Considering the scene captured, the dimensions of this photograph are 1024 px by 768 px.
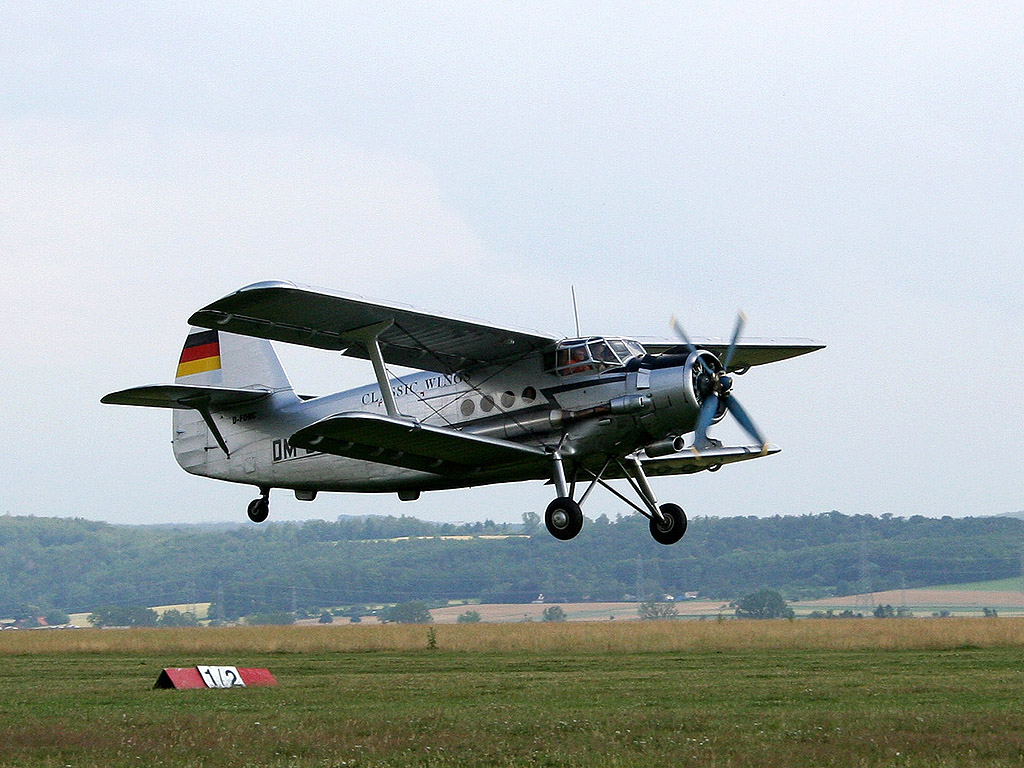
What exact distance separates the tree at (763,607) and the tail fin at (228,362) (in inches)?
2534

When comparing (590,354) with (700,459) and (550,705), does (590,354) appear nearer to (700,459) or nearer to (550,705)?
(700,459)

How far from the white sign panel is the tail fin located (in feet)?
35.7

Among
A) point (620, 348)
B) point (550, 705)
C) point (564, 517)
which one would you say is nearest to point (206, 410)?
point (564, 517)

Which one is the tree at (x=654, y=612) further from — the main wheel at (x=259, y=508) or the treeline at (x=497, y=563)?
the main wheel at (x=259, y=508)

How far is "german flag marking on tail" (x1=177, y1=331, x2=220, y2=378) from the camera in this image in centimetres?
3216

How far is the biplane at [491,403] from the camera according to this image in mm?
23641

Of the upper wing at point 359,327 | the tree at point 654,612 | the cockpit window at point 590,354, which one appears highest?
the upper wing at point 359,327

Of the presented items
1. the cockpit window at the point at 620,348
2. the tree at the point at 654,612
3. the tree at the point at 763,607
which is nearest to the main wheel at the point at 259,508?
the cockpit window at the point at 620,348

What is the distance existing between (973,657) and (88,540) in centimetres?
12014

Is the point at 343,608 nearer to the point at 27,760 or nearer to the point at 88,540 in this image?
the point at 88,540

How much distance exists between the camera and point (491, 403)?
1009 inches

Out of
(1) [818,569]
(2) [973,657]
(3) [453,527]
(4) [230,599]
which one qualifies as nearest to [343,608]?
(4) [230,599]

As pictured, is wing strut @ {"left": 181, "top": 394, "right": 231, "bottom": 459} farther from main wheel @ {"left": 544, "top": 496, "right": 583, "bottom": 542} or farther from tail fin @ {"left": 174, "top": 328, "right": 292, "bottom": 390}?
main wheel @ {"left": 544, "top": 496, "right": 583, "bottom": 542}

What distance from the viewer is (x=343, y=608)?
Answer: 11131 centimetres
